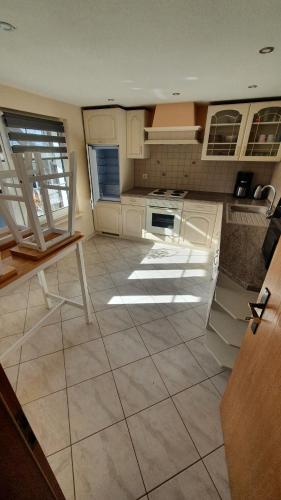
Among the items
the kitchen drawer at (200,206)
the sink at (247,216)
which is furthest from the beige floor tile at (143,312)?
the kitchen drawer at (200,206)

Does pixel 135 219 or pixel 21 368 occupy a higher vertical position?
pixel 135 219

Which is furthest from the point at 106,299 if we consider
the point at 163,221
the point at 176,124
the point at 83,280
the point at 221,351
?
→ the point at 176,124

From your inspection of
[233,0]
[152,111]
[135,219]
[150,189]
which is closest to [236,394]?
[233,0]

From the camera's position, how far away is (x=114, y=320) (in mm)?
2061

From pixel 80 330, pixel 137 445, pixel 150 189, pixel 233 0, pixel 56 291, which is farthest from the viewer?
pixel 150 189

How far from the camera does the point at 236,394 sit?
105cm

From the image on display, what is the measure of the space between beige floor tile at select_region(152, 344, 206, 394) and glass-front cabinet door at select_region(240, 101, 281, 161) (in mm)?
2798

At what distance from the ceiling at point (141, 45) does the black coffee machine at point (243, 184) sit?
1.11 m

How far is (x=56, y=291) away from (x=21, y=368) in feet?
3.29

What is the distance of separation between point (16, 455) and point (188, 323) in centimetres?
174

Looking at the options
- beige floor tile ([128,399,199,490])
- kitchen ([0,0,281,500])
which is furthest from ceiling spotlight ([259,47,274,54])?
beige floor tile ([128,399,199,490])

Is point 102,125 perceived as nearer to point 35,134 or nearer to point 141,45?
point 35,134

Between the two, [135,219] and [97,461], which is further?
[135,219]

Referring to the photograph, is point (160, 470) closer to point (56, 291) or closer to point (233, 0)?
point (56, 291)
